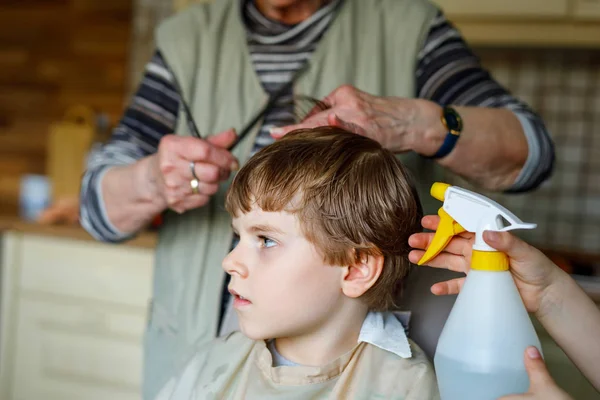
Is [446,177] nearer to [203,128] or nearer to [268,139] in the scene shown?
[268,139]

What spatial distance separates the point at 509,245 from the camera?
27.7 inches

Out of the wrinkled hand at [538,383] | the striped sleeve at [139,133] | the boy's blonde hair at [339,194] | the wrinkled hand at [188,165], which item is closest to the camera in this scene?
→ the wrinkled hand at [538,383]

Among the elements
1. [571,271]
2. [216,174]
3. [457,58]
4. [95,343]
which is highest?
[457,58]

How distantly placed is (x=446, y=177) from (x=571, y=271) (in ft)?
2.78

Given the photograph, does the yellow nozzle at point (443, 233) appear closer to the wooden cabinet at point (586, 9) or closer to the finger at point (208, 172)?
the finger at point (208, 172)

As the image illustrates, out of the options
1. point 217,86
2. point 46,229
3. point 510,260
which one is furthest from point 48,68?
point 510,260

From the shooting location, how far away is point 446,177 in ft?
3.76

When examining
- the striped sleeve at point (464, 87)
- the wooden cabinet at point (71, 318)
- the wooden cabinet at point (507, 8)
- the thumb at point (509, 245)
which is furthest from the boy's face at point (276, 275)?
the wooden cabinet at point (507, 8)

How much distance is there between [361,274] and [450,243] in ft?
0.48

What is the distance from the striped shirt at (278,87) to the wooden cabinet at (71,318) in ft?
2.96

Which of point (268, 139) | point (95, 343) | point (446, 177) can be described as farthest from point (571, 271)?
point (95, 343)

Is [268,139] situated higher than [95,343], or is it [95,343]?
[268,139]

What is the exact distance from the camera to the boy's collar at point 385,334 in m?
0.93

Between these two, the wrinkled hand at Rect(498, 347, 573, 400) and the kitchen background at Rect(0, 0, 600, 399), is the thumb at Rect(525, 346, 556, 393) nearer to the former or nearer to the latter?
the wrinkled hand at Rect(498, 347, 573, 400)
